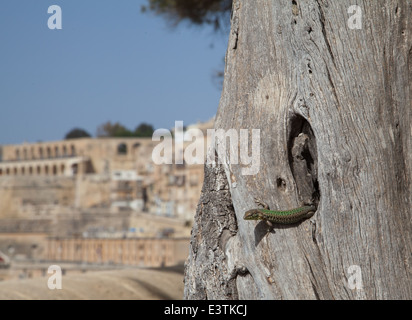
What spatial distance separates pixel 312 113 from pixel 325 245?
690 millimetres

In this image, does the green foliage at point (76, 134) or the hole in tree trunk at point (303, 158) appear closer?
the hole in tree trunk at point (303, 158)

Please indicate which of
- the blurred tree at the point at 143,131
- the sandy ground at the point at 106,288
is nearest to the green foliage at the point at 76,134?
the blurred tree at the point at 143,131

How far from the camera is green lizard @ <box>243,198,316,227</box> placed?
3.77m

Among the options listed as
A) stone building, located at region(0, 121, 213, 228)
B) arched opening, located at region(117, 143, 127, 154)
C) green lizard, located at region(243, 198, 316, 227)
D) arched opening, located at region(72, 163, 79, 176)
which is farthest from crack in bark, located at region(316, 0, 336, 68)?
arched opening, located at region(117, 143, 127, 154)

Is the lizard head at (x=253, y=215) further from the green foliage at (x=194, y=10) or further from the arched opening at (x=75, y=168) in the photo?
the arched opening at (x=75, y=168)

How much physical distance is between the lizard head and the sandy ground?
4.79 m

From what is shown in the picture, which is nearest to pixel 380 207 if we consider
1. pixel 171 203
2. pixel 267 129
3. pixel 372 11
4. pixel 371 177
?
pixel 371 177

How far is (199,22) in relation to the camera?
9.32 metres

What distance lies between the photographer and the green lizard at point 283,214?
3.77 m

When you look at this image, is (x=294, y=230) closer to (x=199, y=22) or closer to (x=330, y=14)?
(x=330, y=14)

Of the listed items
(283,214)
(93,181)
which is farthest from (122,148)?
(283,214)

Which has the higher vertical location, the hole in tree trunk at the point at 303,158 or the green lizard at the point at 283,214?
the hole in tree trunk at the point at 303,158

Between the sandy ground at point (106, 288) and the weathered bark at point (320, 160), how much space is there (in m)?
4.62

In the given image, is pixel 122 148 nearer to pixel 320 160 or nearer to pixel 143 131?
pixel 143 131
